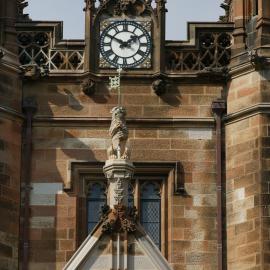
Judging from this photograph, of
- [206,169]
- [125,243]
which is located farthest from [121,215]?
[206,169]

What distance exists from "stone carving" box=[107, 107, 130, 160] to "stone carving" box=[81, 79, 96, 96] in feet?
6.83

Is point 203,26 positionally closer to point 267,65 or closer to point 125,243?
point 267,65

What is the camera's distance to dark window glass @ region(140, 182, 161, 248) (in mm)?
41906

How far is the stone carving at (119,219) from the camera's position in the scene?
3922 cm

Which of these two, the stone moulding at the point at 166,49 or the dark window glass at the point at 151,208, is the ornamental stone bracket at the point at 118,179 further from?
the stone moulding at the point at 166,49

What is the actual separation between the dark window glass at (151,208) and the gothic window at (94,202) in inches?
26.6

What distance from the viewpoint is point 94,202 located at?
42062mm

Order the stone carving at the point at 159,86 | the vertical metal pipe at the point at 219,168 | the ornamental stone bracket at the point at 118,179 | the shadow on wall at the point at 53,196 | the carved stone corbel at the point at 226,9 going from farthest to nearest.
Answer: the carved stone corbel at the point at 226,9, the stone carving at the point at 159,86, the shadow on wall at the point at 53,196, the vertical metal pipe at the point at 219,168, the ornamental stone bracket at the point at 118,179

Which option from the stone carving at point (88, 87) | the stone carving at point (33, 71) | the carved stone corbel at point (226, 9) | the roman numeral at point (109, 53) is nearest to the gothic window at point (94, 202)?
the stone carving at point (88, 87)

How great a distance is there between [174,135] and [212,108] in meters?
0.80

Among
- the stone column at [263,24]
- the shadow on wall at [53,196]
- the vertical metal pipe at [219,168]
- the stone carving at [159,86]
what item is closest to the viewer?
the vertical metal pipe at [219,168]

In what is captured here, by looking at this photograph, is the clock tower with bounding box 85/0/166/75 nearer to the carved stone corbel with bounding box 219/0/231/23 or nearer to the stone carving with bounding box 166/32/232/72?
the stone carving with bounding box 166/32/232/72

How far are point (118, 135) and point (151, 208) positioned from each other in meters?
2.36

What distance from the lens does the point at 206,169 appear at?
4209cm
